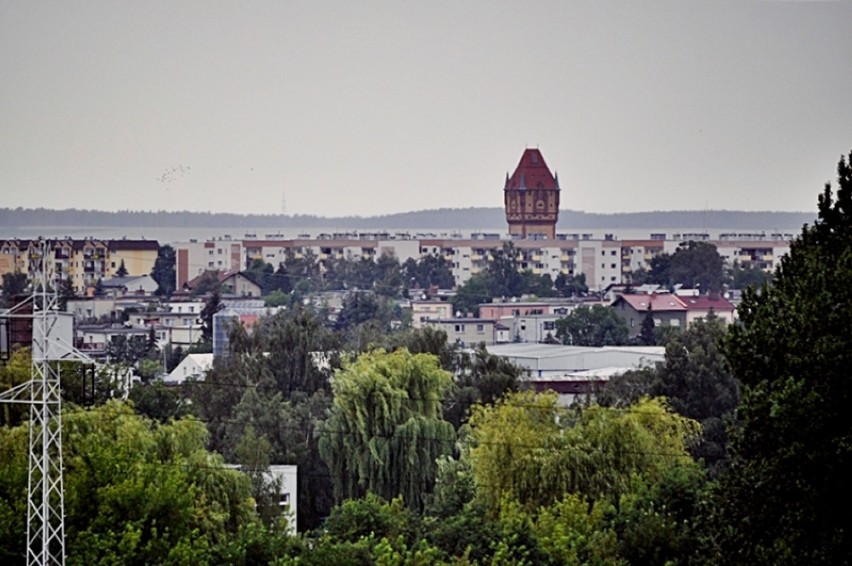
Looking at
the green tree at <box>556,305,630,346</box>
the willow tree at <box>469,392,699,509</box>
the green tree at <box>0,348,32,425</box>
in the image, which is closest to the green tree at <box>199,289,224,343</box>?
the green tree at <box>556,305,630,346</box>

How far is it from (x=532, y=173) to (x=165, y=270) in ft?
65.1

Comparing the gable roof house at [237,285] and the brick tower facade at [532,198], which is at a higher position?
the brick tower facade at [532,198]

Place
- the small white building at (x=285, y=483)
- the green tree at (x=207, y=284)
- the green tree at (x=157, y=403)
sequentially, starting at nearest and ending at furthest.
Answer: the small white building at (x=285, y=483) → the green tree at (x=157, y=403) → the green tree at (x=207, y=284)

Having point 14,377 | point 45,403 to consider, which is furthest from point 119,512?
point 14,377

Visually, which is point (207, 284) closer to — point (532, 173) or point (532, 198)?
point (532, 173)

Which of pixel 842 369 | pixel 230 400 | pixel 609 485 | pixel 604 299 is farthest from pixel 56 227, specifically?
pixel 842 369

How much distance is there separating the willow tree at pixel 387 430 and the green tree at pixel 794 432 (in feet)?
28.0

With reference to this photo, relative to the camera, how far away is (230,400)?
23141mm

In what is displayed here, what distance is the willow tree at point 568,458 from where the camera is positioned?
1372 cm

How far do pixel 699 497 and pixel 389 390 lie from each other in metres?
8.04

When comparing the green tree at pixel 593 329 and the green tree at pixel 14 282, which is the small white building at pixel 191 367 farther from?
the green tree at pixel 14 282

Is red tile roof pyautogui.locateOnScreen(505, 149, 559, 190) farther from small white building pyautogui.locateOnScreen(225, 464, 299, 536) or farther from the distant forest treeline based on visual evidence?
small white building pyautogui.locateOnScreen(225, 464, 299, 536)

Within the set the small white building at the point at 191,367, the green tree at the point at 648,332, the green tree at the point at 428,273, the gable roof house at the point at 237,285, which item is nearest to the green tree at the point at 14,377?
the small white building at the point at 191,367

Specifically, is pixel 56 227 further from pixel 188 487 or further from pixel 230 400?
pixel 188 487
